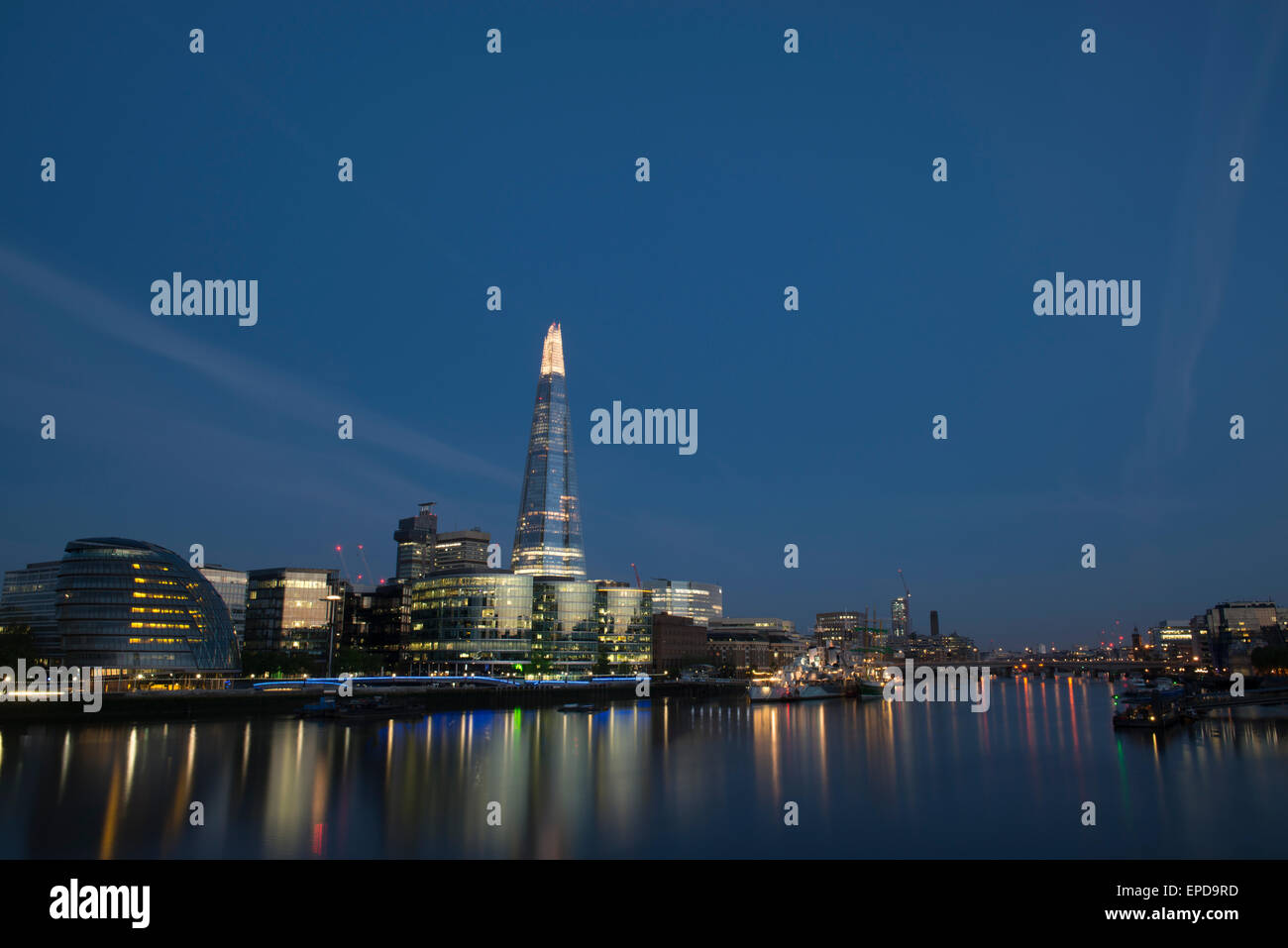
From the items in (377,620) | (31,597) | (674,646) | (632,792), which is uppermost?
(31,597)

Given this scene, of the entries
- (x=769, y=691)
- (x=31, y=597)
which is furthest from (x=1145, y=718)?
(x=31, y=597)

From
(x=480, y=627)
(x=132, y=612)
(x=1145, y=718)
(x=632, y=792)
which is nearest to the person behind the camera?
(x=632, y=792)

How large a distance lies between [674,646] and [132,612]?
116 meters

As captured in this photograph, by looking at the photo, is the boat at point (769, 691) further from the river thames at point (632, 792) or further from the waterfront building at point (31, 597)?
the waterfront building at point (31, 597)

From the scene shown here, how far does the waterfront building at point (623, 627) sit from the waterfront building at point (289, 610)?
2204 inches

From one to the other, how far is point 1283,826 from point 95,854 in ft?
143

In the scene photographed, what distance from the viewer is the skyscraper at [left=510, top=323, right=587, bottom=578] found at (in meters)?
166

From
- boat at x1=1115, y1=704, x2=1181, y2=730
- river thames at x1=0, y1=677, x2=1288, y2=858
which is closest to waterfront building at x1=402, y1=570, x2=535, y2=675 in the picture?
river thames at x1=0, y1=677, x2=1288, y2=858

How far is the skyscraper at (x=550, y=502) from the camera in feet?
543

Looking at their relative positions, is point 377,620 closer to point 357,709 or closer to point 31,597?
point 31,597

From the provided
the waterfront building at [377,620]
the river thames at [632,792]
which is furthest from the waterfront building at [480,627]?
the river thames at [632,792]

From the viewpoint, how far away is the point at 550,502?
16775 centimetres
